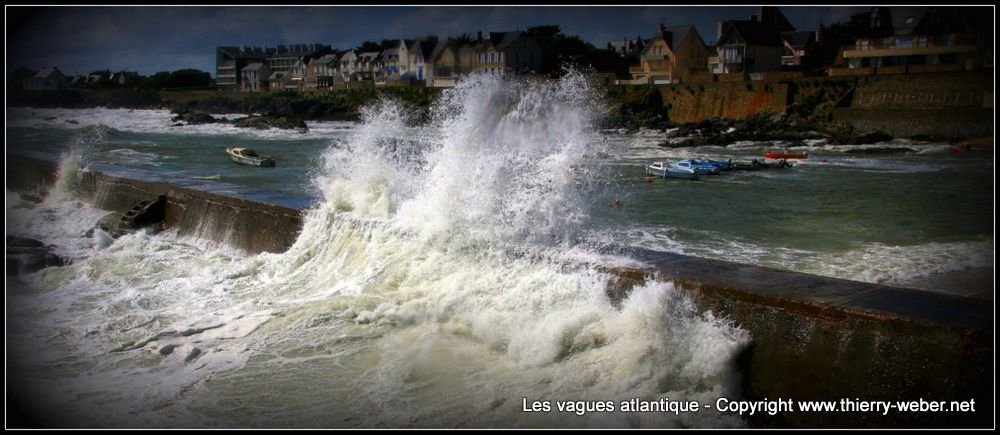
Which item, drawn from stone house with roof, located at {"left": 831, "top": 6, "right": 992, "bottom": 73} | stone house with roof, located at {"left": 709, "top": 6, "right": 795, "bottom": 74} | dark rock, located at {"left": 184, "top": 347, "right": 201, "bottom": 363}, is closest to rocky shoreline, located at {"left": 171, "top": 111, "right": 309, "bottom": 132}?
stone house with roof, located at {"left": 709, "top": 6, "right": 795, "bottom": 74}

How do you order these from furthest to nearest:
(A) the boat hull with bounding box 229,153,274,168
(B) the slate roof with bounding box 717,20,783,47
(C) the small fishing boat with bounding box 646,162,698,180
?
(B) the slate roof with bounding box 717,20,783,47, (A) the boat hull with bounding box 229,153,274,168, (C) the small fishing boat with bounding box 646,162,698,180

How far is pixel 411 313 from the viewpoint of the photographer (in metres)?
7.12

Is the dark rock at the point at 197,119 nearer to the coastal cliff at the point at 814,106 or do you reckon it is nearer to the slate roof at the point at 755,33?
the coastal cliff at the point at 814,106

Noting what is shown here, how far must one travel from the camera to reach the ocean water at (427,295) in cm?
544

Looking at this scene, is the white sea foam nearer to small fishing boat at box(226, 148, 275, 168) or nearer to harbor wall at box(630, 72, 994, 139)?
small fishing boat at box(226, 148, 275, 168)

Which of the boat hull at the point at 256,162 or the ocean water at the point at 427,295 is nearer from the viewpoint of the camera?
the ocean water at the point at 427,295

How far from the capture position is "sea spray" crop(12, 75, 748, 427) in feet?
17.7

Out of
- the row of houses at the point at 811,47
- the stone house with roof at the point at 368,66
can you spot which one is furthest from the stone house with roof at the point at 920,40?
the stone house with roof at the point at 368,66

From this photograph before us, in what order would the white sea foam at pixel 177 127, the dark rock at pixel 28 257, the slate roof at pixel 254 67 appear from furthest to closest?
the slate roof at pixel 254 67 < the white sea foam at pixel 177 127 < the dark rock at pixel 28 257

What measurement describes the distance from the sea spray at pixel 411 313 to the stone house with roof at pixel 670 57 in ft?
133

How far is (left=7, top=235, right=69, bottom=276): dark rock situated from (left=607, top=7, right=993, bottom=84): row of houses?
30.0m

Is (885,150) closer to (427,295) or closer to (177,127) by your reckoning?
(427,295)

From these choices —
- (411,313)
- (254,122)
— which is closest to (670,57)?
(254,122)

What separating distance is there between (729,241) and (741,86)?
29862mm
